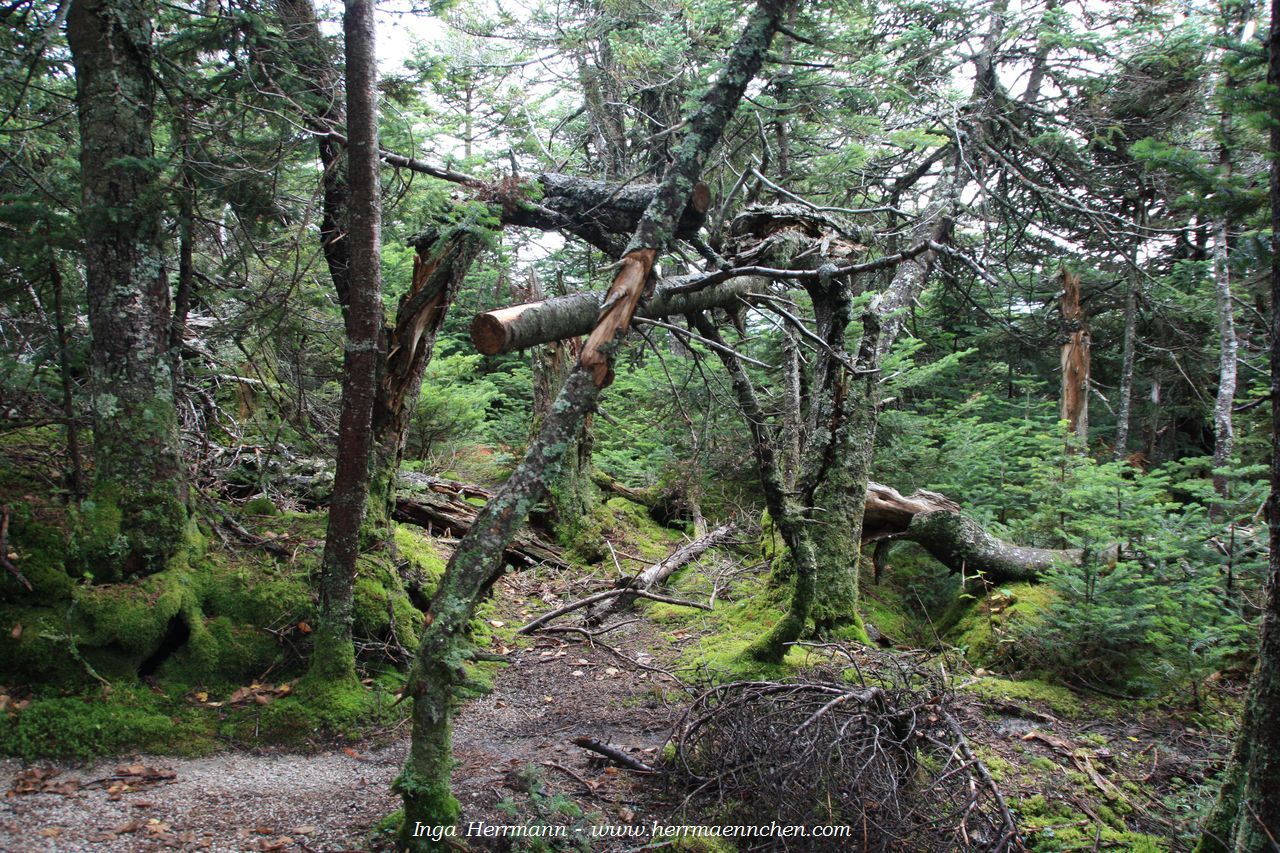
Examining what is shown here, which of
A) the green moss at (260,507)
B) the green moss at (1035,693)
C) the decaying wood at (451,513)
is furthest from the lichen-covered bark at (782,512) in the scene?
the green moss at (260,507)

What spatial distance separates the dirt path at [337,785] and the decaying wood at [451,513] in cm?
269

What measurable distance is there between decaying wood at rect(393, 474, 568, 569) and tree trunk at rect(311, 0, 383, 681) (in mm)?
2839

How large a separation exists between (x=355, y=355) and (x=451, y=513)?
164 inches

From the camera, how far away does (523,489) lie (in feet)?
11.0

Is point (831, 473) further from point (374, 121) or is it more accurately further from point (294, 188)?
point (294, 188)

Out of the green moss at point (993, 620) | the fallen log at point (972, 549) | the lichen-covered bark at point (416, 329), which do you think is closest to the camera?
the lichen-covered bark at point (416, 329)

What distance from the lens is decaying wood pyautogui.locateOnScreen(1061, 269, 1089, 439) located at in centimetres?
1191

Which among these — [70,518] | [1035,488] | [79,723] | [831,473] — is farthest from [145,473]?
[1035,488]

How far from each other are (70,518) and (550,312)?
3.45m

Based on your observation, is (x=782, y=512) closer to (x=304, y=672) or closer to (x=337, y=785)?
(x=337, y=785)

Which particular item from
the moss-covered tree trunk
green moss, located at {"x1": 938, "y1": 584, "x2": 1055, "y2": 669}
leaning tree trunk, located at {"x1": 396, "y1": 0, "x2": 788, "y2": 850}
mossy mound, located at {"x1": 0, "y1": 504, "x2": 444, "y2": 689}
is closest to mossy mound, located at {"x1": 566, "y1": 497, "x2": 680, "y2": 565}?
mossy mound, located at {"x1": 0, "y1": 504, "x2": 444, "y2": 689}

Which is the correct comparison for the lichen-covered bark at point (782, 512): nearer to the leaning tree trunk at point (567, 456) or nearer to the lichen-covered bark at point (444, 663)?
the lichen-covered bark at point (444, 663)

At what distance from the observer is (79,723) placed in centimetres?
393

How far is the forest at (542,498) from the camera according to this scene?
358cm
